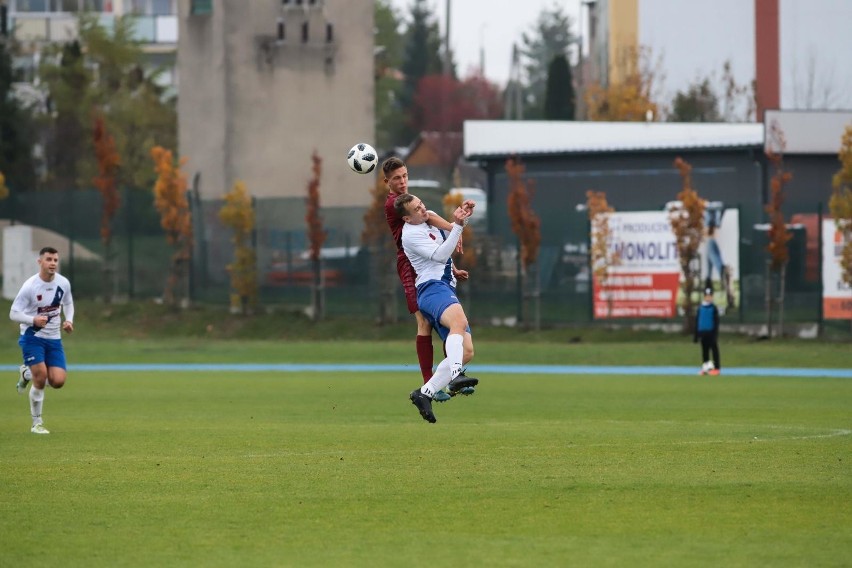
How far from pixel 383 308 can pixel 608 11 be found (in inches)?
1348

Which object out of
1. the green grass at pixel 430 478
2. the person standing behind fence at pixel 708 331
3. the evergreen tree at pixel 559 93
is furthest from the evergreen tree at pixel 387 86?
the green grass at pixel 430 478

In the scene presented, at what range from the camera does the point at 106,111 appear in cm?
7106

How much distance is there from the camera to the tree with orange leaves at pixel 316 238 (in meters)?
42.7

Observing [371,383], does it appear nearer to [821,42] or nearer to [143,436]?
[143,436]

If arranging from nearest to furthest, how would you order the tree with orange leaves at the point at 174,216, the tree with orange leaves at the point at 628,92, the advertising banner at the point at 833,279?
the advertising banner at the point at 833,279
the tree with orange leaves at the point at 174,216
the tree with orange leaves at the point at 628,92

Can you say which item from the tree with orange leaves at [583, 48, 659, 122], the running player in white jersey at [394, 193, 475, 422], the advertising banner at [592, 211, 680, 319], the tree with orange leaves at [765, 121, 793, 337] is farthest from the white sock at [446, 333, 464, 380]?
the tree with orange leaves at [583, 48, 659, 122]

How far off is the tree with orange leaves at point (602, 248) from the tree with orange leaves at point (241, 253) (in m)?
9.90

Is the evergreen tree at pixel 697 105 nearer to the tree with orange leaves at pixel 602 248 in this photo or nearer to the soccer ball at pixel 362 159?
the tree with orange leaves at pixel 602 248

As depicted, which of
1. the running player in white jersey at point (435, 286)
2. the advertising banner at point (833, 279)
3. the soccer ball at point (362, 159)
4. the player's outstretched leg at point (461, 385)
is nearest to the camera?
the player's outstretched leg at point (461, 385)

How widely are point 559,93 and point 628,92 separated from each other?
511 inches

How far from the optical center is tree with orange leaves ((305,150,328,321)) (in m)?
42.7

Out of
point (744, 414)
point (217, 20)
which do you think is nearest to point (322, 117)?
point (217, 20)

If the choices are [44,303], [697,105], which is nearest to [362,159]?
[44,303]

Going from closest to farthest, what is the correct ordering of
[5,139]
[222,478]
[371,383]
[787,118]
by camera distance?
1. [222,478]
2. [371,383]
3. [787,118]
4. [5,139]
